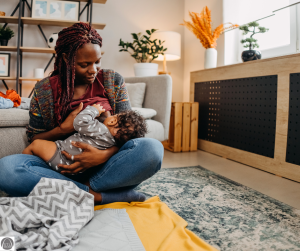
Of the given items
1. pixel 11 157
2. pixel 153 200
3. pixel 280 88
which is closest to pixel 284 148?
pixel 280 88

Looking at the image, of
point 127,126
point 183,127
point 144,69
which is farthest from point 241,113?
point 127,126

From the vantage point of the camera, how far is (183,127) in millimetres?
2721

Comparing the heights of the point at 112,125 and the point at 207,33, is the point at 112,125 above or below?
below

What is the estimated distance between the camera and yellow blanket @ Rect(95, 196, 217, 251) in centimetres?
88

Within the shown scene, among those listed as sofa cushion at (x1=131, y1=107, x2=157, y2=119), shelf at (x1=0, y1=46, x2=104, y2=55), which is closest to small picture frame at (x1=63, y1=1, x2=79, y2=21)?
shelf at (x1=0, y1=46, x2=104, y2=55)

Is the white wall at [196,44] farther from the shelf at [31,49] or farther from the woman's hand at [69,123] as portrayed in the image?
the woman's hand at [69,123]

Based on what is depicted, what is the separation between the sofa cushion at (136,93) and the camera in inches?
91.5

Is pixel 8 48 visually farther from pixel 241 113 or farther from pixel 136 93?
pixel 241 113

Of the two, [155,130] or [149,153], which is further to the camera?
[155,130]

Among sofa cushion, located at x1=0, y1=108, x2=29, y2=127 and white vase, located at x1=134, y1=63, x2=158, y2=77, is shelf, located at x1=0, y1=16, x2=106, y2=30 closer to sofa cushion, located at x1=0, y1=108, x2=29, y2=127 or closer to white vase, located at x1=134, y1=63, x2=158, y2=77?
white vase, located at x1=134, y1=63, x2=158, y2=77

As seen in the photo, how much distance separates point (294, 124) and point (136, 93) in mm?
1317

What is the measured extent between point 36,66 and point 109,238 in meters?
3.07

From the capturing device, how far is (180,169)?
199 cm

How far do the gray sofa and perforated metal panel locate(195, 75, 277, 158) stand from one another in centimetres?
61
